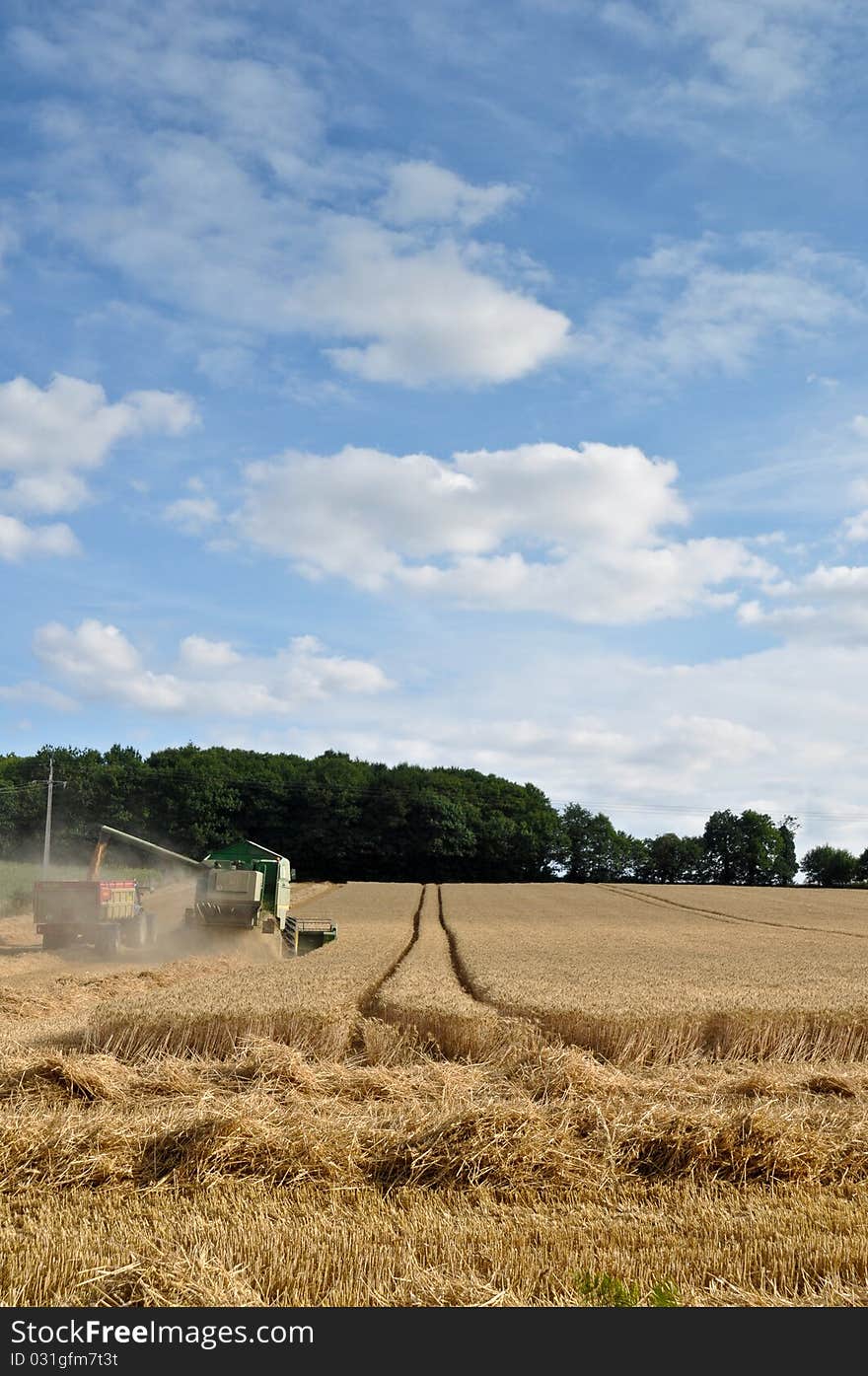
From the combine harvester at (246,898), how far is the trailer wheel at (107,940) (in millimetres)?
1875

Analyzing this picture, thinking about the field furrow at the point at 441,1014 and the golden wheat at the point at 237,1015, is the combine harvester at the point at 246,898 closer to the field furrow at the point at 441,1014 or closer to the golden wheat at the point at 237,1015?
the golden wheat at the point at 237,1015

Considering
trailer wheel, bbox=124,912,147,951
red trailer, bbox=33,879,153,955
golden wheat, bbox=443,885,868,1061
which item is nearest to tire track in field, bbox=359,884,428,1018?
golden wheat, bbox=443,885,868,1061

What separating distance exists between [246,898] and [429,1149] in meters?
19.4

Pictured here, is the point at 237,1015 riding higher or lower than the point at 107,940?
higher

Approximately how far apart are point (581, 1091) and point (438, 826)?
86276 millimetres

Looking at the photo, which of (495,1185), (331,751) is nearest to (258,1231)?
(495,1185)

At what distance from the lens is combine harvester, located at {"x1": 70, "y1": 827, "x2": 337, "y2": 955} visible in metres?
26.5

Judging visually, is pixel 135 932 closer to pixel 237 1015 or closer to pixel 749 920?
pixel 237 1015

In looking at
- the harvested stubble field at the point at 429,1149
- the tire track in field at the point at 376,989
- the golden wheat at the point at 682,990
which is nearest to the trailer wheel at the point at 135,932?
the tire track in field at the point at 376,989

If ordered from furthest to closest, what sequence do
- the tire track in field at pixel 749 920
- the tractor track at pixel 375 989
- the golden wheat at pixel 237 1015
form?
1. the tire track in field at pixel 749 920
2. the tractor track at pixel 375 989
3. the golden wheat at pixel 237 1015

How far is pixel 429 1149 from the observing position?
7.84m

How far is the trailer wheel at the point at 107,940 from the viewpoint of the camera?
87.2 feet

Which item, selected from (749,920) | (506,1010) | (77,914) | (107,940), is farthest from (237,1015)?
(749,920)

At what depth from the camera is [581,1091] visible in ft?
31.4
